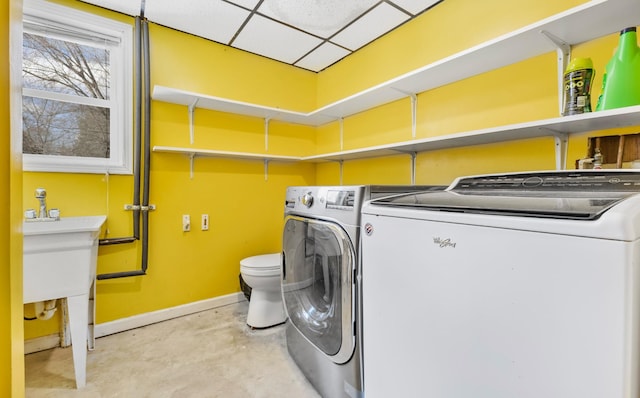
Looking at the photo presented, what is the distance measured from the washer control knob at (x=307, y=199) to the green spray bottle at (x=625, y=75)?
4.07ft

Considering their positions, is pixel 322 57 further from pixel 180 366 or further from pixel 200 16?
pixel 180 366

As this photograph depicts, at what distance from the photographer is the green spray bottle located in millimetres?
994

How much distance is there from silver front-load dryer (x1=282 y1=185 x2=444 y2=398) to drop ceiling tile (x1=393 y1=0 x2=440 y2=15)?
4.23 ft

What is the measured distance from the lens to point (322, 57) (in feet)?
8.77

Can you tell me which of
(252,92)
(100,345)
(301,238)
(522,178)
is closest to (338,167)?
(252,92)

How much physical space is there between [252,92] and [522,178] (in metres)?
2.27

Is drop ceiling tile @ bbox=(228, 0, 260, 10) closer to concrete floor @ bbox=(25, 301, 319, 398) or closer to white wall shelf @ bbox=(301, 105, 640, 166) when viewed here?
white wall shelf @ bbox=(301, 105, 640, 166)

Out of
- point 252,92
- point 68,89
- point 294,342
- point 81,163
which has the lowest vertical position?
point 294,342

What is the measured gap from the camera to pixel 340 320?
129 centimetres

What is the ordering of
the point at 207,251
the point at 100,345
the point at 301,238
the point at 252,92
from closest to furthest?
the point at 301,238, the point at 100,345, the point at 207,251, the point at 252,92

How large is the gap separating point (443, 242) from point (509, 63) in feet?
4.43

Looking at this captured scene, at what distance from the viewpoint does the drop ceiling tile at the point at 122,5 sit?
6.35 ft

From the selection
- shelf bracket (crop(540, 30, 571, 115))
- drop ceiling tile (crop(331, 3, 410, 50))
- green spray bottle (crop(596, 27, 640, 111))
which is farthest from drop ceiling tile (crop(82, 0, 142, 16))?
green spray bottle (crop(596, 27, 640, 111))

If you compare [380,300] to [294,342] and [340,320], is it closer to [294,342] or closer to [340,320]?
[340,320]
